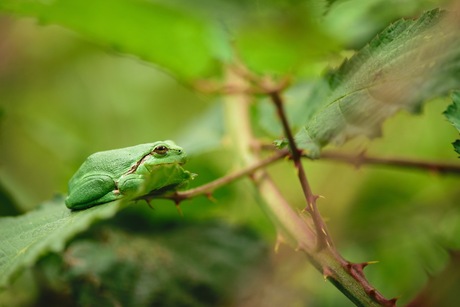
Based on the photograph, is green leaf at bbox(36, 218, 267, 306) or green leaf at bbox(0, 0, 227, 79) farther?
green leaf at bbox(0, 0, 227, 79)

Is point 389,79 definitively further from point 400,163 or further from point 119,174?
point 119,174

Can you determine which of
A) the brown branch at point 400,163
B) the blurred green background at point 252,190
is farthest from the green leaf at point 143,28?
the brown branch at point 400,163

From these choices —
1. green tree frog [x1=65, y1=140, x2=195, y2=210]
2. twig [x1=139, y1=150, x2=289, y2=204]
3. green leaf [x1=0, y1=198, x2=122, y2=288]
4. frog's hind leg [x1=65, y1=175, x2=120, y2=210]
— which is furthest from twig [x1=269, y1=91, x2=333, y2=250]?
frog's hind leg [x1=65, y1=175, x2=120, y2=210]

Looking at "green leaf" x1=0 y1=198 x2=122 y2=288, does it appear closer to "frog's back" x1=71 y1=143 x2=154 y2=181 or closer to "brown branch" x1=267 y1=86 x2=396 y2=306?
"frog's back" x1=71 y1=143 x2=154 y2=181

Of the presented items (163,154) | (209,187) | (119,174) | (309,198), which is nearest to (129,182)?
(119,174)

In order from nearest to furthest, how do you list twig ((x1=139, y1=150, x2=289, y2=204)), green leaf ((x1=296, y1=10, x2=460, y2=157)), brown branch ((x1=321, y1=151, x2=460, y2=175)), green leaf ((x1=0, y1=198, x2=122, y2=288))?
1. green leaf ((x1=296, y1=10, x2=460, y2=157))
2. green leaf ((x1=0, y1=198, x2=122, y2=288))
3. twig ((x1=139, y1=150, x2=289, y2=204))
4. brown branch ((x1=321, y1=151, x2=460, y2=175))

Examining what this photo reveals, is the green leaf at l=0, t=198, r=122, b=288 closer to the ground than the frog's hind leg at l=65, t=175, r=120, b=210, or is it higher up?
closer to the ground
